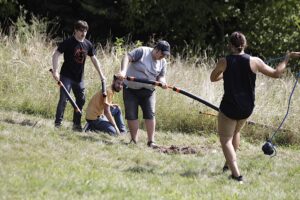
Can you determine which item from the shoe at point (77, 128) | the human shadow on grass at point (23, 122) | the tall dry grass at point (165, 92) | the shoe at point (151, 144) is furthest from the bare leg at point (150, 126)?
the tall dry grass at point (165, 92)

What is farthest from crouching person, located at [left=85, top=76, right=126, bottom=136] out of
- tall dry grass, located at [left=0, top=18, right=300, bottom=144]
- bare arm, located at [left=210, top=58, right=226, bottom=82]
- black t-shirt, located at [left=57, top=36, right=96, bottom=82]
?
bare arm, located at [left=210, top=58, right=226, bottom=82]

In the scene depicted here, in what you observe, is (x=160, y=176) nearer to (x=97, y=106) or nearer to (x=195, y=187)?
(x=195, y=187)

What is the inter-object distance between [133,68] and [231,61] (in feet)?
6.93

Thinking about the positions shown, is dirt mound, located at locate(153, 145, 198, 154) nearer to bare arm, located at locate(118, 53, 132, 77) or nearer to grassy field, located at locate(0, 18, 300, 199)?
grassy field, located at locate(0, 18, 300, 199)

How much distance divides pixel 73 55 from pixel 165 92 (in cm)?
302

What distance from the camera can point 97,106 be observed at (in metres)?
9.69

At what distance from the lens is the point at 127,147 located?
27.8 feet

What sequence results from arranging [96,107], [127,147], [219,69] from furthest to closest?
[96,107]
[127,147]
[219,69]

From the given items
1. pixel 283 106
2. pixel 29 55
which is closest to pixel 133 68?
pixel 283 106

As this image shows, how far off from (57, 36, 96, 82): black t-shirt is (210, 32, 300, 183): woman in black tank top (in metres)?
2.68

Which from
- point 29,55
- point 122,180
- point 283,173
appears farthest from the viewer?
point 29,55

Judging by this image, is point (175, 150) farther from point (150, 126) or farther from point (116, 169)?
point (116, 169)

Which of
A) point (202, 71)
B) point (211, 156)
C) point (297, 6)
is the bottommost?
point (211, 156)

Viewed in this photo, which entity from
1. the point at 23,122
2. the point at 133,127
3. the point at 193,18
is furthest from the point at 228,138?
the point at 193,18
